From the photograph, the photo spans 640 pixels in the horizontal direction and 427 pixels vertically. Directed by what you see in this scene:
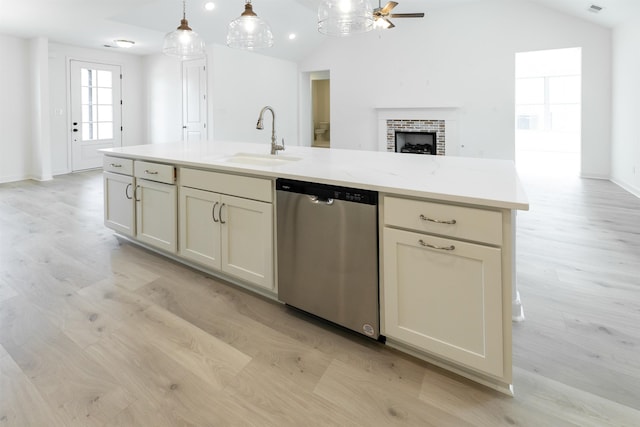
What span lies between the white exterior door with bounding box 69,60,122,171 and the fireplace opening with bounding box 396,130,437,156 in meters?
6.32

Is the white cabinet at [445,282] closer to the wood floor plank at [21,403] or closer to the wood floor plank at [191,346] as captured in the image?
the wood floor plank at [191,346]

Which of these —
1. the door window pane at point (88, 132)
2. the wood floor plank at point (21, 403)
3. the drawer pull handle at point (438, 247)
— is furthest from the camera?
the door window pane at point (88, 132)

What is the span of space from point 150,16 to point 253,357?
5824 mm

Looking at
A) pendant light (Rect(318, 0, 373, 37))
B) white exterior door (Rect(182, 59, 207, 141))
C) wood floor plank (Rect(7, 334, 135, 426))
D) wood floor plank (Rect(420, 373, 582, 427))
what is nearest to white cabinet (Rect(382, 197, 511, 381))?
wood floor plank (Rect(420, 373, 582, 427))

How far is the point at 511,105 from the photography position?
680 centimetres

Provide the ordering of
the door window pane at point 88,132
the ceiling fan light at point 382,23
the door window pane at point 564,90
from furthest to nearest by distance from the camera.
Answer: the door window pane at point 564,90 < the door window pane at point 88,132 < the ceiling fan light at point 382,23

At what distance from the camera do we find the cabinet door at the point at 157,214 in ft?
8.73

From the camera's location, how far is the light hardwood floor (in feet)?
4.55

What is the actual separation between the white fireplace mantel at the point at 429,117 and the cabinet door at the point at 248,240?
6.15 metres

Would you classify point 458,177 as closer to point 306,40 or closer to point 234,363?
point 234,363

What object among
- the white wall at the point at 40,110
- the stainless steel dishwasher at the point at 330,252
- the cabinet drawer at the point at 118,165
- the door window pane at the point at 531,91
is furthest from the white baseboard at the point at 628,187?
the white wall at the point at 40,110

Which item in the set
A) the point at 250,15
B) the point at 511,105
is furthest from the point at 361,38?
the point at 250,15

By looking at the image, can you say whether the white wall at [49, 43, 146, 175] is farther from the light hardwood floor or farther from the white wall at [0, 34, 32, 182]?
Answer: the light hardwood floor

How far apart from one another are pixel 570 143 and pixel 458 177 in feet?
33.9
